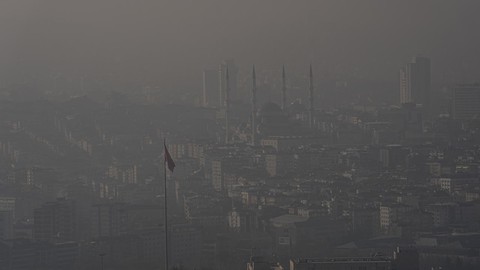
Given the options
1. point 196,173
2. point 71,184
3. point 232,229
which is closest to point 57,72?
point 196,173

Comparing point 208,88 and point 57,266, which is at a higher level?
point 208,88

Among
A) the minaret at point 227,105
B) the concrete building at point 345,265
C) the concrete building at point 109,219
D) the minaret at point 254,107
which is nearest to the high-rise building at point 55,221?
the concrete building at point 109,219

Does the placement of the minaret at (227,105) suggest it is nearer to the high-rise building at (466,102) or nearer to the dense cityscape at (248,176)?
the dense cityscape at (248,176)

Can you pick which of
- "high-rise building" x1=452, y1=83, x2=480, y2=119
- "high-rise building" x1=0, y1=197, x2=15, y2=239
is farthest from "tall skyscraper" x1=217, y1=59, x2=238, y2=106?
"high-rise building" x1=0, y1=197, x2=15, y2=239

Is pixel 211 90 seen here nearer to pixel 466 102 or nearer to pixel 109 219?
pixel 466 102

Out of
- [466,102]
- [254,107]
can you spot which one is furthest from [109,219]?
[254,107]

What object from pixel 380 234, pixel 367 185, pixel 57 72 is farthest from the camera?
pixel 57 72

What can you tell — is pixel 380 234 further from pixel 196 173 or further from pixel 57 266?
pixel 196 173
